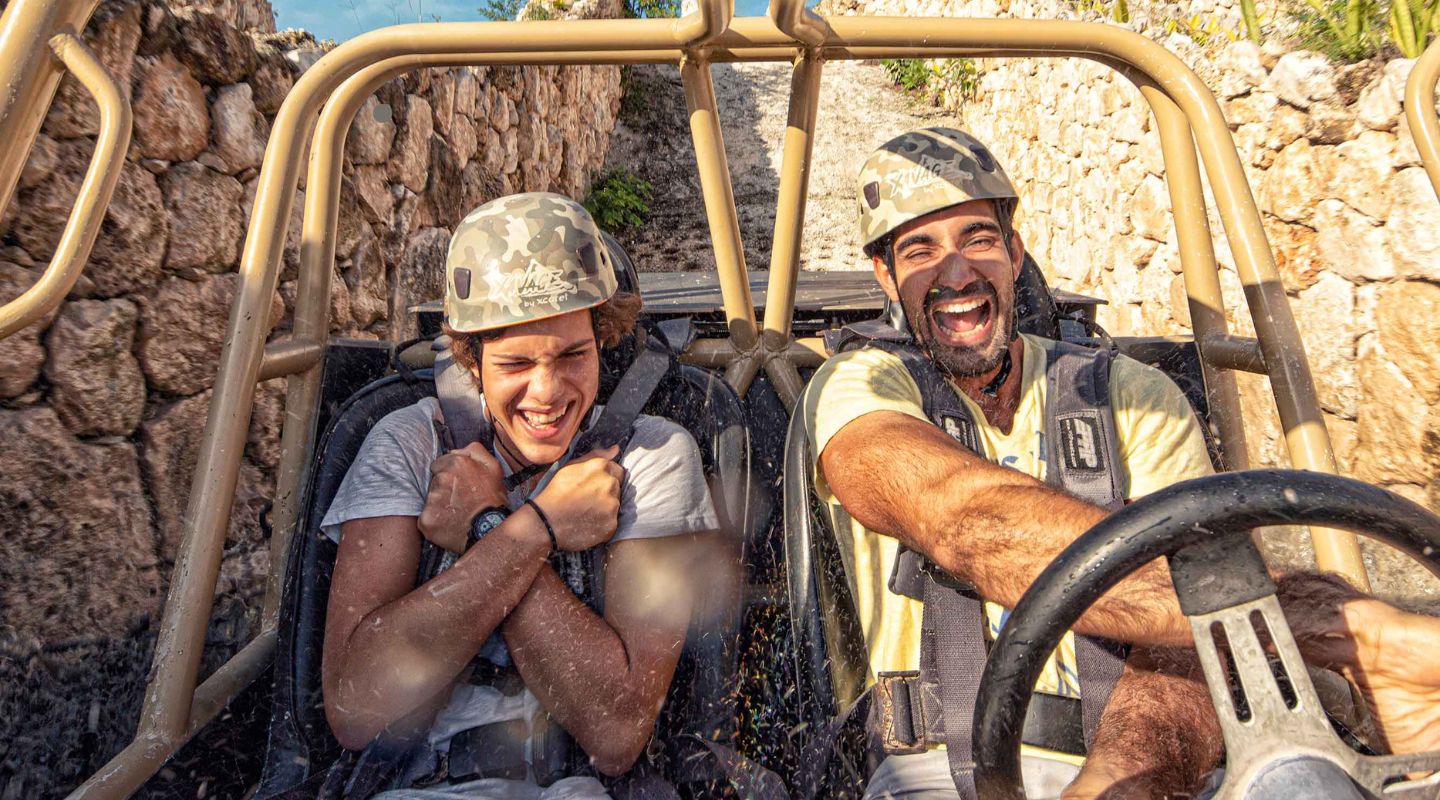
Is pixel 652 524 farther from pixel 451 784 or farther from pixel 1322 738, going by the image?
pixel 1322 738

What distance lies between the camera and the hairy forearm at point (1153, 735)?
1.20m

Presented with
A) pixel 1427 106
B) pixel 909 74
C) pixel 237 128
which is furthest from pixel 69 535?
pixel 909 74

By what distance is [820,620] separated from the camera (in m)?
1.65

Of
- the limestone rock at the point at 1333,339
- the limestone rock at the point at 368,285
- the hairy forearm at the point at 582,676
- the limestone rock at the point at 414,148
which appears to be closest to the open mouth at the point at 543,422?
the hairy forearm at the point at 582,676

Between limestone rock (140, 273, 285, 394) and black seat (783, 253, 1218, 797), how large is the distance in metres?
2.03

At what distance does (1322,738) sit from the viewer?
33.7 inches

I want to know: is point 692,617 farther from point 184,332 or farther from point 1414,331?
point 1414,331

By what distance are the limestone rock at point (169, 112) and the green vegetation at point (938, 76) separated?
8.26 meters

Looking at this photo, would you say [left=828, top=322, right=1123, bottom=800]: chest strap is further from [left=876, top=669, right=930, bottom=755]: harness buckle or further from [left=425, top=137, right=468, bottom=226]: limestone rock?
[left=425, top=137, right=468, bottom=226]: limestone rock

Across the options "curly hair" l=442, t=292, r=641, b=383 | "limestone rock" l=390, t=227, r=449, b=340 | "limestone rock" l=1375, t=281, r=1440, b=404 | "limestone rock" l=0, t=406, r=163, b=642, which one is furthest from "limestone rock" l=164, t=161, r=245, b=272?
"limestone rock" l=1375, t=281, r=1440, b=404

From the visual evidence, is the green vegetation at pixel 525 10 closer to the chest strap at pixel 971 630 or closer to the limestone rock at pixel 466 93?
the limestone rock at pixel 466 93

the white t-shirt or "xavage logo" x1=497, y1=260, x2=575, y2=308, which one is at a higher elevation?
"xavage logo" x1=497, y1=260, x2=575, y2=308

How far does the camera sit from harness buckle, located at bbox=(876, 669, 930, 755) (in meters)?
1.50

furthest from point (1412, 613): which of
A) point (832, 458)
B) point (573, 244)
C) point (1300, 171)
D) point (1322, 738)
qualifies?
point (1300, 171)
